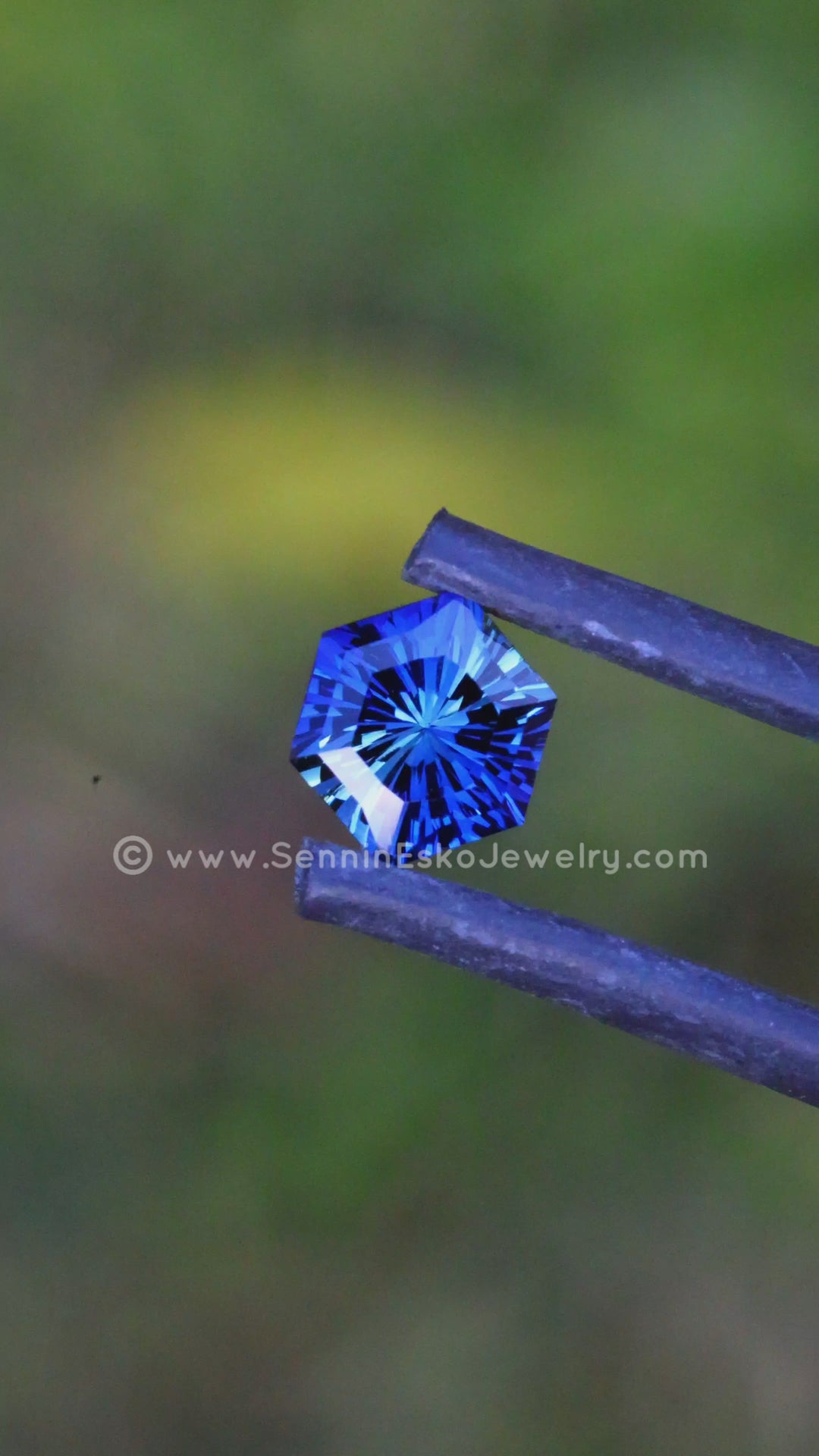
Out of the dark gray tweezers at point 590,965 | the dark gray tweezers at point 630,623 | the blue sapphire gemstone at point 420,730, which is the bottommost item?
the dark gray tweezers at point 590,965

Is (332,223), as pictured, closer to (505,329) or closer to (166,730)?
(505,329)

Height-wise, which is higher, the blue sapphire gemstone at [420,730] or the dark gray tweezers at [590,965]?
the blue sapphire gemstone at [420,730]

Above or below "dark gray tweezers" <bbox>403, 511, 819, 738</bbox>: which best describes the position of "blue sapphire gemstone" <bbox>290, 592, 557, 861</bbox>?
below

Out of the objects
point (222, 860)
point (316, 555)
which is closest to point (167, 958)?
point (222, 860)

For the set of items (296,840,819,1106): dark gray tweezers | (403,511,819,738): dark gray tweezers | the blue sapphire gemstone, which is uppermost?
(403,511,819,738): dark gray tweezers

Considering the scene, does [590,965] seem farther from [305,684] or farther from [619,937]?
[305,684]
